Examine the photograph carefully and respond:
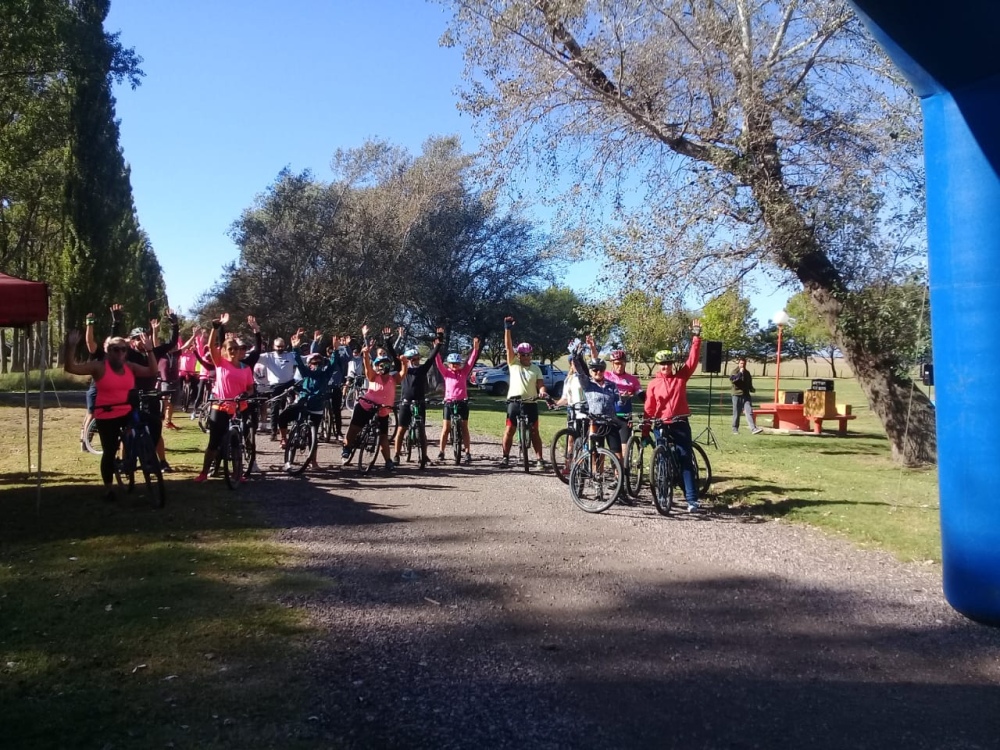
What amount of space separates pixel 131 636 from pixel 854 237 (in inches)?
505

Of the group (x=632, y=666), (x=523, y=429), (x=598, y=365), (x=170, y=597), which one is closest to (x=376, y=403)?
(x=523, y=429)

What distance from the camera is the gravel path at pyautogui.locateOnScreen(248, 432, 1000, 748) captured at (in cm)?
384

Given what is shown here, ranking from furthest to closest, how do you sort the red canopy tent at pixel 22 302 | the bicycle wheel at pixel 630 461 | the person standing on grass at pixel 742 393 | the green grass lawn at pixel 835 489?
the person standing on grass at pixel 742 393 → the bicycle wheel at pixel 630 461 → the green grass lawn at pixel 835 489 → the red canopy tent at pixel 22 302

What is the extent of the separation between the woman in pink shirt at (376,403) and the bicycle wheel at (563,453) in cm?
250

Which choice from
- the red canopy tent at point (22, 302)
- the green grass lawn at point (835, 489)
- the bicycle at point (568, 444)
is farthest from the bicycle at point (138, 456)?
the green grass lawn at point (835, 489)

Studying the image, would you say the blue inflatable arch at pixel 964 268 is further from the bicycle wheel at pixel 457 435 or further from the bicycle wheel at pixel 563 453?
the bicycle wheel at pixel 457 435

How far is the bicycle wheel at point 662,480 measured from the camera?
9.27 meters

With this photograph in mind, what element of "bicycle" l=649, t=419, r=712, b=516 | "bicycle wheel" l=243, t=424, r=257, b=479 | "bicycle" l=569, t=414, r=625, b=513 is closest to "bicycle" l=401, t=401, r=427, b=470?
"bicycle wheel" l=243, t=424, r=257, b=479

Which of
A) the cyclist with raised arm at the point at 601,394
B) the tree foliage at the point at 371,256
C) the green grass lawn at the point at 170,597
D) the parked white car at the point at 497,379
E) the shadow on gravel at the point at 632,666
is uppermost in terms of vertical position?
the tree foliage at the point at 371,256

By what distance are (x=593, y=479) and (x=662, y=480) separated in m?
0.82

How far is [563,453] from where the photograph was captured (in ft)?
38.5

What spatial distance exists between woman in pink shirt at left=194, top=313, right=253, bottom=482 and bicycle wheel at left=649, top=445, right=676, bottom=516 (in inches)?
201

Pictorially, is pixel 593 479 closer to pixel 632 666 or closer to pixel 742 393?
Answer: pixel 632 666

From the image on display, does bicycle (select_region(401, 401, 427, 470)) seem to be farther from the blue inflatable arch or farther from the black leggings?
the blue inflatable arch
